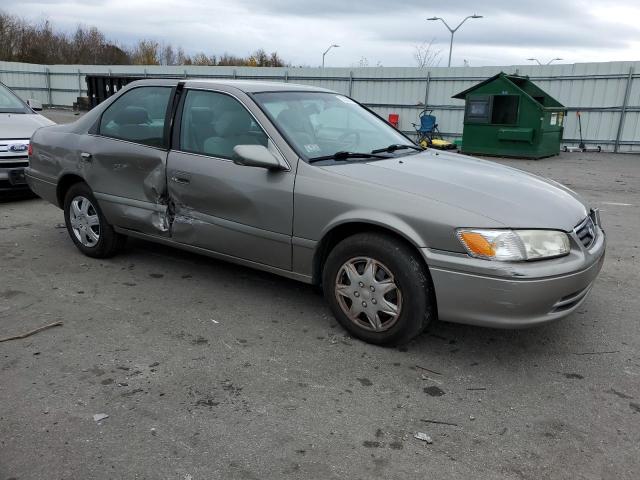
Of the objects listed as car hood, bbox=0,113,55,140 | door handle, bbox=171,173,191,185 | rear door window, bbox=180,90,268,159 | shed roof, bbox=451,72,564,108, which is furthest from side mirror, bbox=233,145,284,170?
shed roof, bbox=451,72,564,108

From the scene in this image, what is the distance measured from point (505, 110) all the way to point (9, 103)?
38.5ft

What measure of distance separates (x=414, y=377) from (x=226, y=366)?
107 cm

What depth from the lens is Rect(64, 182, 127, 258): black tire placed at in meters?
4.85

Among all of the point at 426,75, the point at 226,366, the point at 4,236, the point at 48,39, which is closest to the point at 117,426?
the point at 226,366

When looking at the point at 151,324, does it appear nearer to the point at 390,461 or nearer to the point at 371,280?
the point at 371,280

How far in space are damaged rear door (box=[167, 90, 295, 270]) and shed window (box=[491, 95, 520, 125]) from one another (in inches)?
469

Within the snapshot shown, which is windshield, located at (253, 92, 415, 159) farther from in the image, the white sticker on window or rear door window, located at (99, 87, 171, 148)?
rear door window, located at (99, 87, 171, 148)

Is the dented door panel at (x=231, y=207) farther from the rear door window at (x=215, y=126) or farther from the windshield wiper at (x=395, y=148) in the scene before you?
the windshield wiper at (x=395, y=148)

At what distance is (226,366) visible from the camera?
10.4 feet

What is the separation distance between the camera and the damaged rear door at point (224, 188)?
368 centimetres

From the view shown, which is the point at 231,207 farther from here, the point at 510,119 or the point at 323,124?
the point at 510,119

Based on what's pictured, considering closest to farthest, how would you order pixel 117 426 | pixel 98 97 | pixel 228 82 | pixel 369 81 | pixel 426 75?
1. pixel 117 426
2. pixel 228 82
3. pixel 98 97
4. pixel 426 75
5. pixel 369 81

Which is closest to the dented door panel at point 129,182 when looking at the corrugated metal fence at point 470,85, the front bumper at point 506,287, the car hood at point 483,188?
the car hood at point 483,188

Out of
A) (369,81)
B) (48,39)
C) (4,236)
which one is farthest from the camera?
(48,39)
